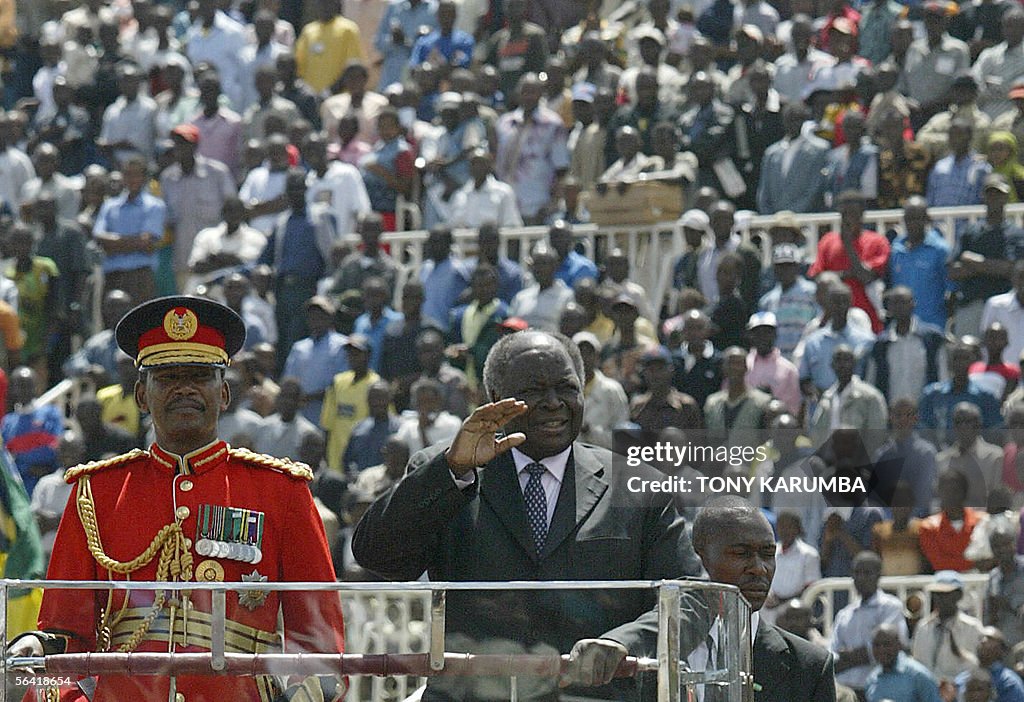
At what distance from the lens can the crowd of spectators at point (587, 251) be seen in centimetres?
1298

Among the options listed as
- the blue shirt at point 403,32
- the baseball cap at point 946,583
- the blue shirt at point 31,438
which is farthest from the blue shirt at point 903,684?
the blue shirt at point 403,32

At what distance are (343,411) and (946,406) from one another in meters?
3.97

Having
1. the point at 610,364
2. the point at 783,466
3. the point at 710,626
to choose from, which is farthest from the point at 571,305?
the point at 710,626

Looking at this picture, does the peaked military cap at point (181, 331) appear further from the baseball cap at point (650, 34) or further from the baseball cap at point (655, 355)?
the baseball cap at point (650, 34)

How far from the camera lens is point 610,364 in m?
14.5

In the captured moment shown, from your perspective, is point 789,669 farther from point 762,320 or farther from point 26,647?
point 762,320

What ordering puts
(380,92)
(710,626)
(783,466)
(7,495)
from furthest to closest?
(380,92)
(783,466)
(7,495)
(710,626)

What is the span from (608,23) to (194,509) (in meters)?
15.7

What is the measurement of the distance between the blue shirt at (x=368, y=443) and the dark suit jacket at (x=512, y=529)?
8.92m

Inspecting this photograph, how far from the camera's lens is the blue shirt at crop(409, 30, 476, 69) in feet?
64.4

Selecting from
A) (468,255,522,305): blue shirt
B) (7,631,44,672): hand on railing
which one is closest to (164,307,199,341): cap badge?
(7,631,44,672): hand on railing

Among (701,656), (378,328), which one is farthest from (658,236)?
(701,656)

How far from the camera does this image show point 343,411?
15.4 metres

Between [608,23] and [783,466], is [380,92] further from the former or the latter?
[783,466]
